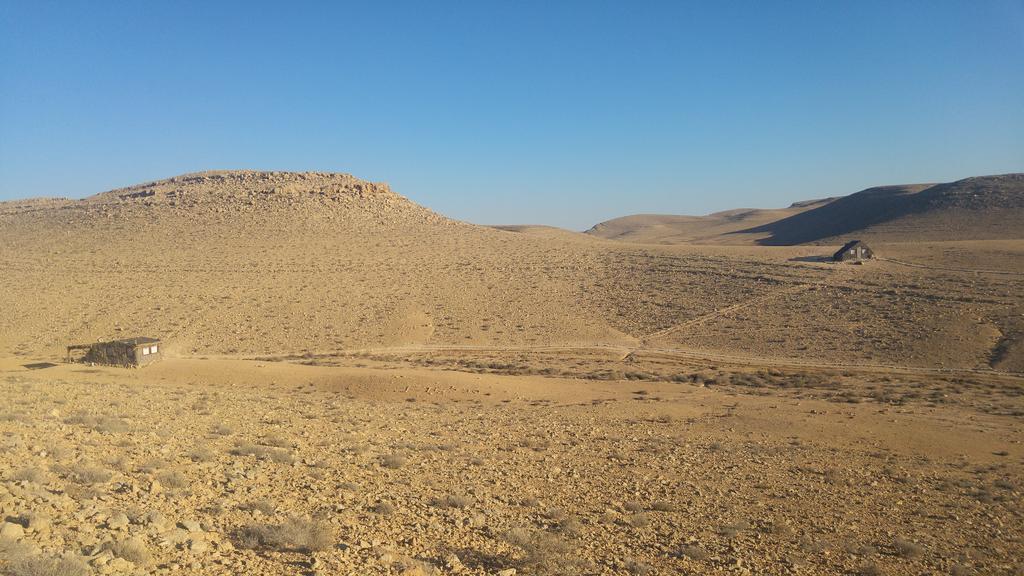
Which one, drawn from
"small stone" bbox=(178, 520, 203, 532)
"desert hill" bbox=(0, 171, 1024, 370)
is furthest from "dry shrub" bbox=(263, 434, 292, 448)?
"desert hill" bbox=(0, 171, 1024, 370)

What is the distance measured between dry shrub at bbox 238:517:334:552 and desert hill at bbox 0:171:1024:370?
77.5 ft

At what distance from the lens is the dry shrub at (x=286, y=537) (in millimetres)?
7223

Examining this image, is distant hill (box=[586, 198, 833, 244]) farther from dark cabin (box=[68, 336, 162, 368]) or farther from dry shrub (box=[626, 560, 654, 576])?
dry shrub (box=[626, 560, 654, 576])

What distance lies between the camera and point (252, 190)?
70.7 meters

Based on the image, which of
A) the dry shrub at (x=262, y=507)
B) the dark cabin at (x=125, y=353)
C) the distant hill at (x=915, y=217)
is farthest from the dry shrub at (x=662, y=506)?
the distant hill at (x=915, y=217)

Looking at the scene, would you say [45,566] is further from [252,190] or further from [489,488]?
[252,190]

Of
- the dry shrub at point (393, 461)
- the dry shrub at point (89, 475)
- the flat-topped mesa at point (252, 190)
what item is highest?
the flat-topped mesa at point (252, 190)

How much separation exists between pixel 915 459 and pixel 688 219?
6925 inches

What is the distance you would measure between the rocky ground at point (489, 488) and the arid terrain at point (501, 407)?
64 millimetres

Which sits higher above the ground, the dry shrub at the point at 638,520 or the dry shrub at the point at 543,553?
the dry shrub at the point at 543,553

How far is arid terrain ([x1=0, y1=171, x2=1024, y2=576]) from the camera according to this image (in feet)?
26.3

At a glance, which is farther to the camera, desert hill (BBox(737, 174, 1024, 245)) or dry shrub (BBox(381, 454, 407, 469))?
desert hill (BBox(737, 174, 1024, 245))

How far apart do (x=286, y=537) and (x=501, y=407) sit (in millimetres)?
11845

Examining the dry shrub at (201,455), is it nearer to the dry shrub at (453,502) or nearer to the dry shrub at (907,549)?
the dry shrub at (453,502)
